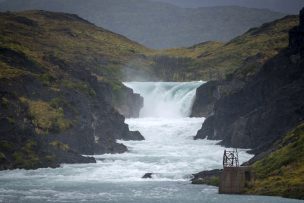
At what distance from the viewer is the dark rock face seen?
503 ft

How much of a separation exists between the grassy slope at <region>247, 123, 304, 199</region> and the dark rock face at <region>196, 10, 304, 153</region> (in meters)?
21.8

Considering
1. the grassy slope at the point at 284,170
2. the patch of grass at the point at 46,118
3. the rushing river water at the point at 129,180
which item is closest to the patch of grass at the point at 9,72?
the patch of grass at the point at 46,118

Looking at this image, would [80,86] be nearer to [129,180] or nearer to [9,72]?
[9,72]

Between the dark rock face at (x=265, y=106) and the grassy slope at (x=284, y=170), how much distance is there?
21793 mm

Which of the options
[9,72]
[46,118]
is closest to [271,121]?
[46,118]

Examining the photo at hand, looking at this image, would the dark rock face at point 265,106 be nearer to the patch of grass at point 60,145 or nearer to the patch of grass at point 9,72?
the patch of grass at point 60,145

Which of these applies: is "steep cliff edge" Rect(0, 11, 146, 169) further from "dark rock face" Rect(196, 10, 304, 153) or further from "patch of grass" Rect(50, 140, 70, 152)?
"dark rock face" Rect(196, 10, 304, 153)

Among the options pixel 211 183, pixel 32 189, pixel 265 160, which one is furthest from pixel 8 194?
pixel 265 160

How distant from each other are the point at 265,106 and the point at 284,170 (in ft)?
185

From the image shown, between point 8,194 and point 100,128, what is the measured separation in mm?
68699

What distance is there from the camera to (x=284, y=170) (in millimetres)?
110625

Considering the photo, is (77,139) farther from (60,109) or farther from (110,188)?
(110,188)

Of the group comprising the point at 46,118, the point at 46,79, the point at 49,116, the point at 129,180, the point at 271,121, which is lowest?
the point at 129,180

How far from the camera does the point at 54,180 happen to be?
124 m
